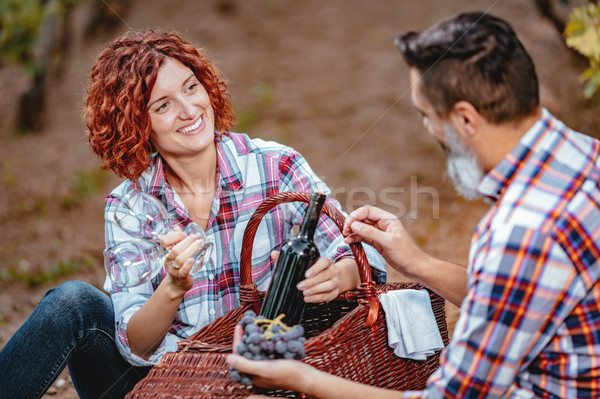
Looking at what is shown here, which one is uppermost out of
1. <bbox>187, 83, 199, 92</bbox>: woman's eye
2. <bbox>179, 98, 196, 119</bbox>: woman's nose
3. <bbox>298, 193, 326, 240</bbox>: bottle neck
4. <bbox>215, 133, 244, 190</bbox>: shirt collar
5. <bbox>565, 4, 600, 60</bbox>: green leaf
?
<bbox>565, 4, 600, 60</bbox>: green leaf

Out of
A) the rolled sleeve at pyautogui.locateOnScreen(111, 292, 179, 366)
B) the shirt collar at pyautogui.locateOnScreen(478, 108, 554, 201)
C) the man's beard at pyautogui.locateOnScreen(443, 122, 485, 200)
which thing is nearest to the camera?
the shirt collar at pyautogui.locateOnScreen(478, 108, 554, 201)

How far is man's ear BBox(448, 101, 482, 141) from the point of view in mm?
Result: 1425

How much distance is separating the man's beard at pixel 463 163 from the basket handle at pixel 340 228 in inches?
19.4

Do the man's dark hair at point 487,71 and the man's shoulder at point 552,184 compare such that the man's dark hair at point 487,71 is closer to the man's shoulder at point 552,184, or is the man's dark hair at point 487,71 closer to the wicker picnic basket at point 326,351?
the man's shoulder at point 552,184

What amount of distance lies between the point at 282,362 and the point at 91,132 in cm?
147

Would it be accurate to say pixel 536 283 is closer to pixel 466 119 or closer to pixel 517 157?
pixel 517 157

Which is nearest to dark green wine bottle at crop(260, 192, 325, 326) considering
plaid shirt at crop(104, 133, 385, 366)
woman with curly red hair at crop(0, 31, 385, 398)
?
woman with curly red hair at crop(0, 31, 385, 398)

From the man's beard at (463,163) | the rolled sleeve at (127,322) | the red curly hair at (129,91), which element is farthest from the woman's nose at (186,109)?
the man's beard at (463,163)

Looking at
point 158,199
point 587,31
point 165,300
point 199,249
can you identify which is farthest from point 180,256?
point 587,31

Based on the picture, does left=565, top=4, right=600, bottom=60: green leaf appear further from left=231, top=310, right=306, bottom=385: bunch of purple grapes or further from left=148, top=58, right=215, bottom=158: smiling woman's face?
left=231, top=310, right=306, bottom=385: bunch of purple grapes

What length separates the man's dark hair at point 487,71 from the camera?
1396mm

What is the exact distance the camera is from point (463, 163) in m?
1.53

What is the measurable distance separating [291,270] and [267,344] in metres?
0.30

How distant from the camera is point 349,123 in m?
6.48
